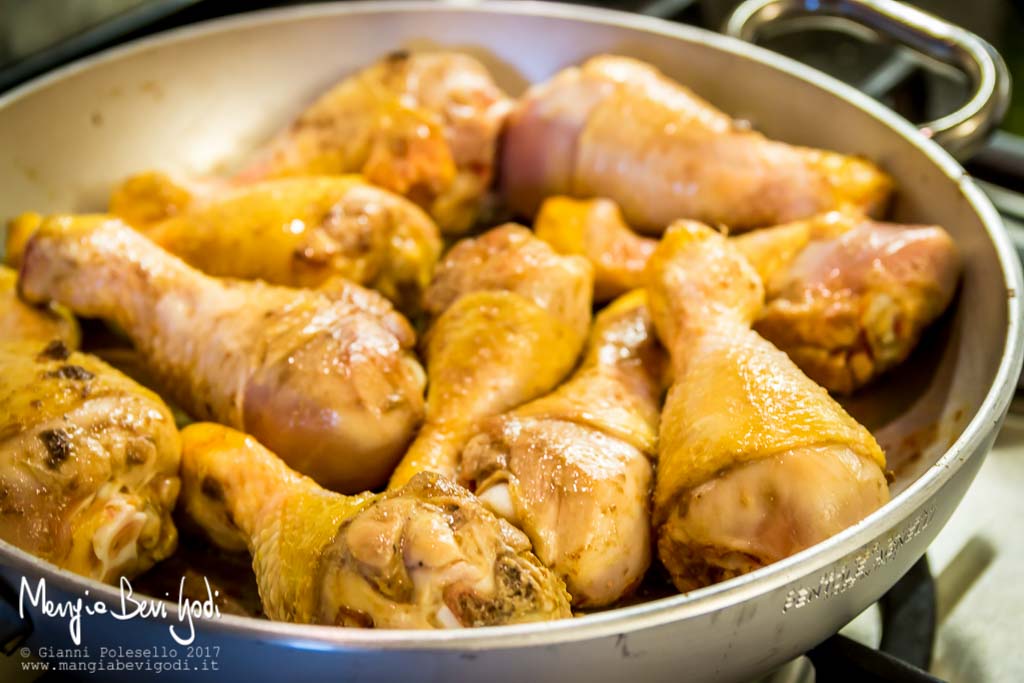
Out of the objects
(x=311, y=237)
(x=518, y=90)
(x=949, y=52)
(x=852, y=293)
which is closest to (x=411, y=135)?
(x=311, y=237)

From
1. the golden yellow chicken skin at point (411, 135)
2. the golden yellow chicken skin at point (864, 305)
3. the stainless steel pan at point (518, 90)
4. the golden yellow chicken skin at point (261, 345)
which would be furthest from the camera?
the golden yellow chicken skin at point (411, 135)

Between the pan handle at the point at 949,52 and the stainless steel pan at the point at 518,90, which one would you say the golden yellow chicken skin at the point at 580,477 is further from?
the pan handle at the point at 949,52

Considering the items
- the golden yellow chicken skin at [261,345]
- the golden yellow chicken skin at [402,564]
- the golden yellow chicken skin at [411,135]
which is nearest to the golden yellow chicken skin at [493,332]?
the golden yellow chicken skin at [261,345]

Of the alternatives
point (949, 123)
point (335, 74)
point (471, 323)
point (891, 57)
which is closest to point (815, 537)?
A: point (471, 323)

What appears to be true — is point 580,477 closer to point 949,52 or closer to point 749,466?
point 749,466

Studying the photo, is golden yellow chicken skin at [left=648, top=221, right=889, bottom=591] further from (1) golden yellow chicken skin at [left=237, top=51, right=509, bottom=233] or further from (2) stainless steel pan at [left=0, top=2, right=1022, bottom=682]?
(1) golden yellow chicken skin at [left=237, top=51, right=509, bottom=233]

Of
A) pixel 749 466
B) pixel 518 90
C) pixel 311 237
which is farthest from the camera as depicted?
pixel 518 90
